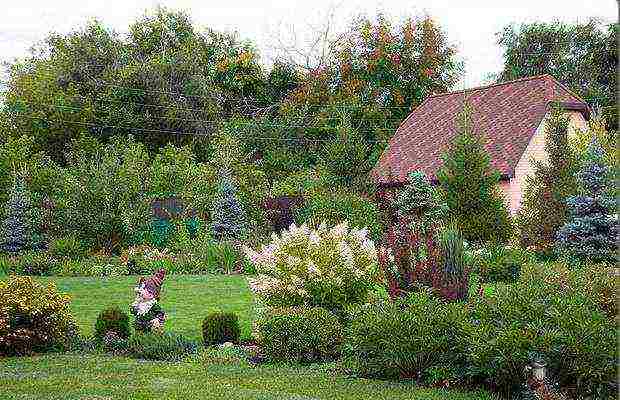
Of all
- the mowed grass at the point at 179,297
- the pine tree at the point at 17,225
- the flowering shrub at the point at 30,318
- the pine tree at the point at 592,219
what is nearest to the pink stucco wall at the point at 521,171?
the pine tree at the point at 592,219

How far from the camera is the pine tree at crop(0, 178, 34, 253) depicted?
2400 cm

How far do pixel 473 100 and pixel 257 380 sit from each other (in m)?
26.2

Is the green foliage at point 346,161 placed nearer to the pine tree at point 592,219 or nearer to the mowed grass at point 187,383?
the pine tree at point 592,219

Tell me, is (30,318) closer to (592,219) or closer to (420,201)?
(420,201)

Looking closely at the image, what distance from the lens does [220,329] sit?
11422 millimetres

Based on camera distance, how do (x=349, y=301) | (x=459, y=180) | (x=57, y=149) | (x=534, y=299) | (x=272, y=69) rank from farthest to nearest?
1. (x=272, y=69)
2. (x=57, y=149)
3. (x=459, y=180)
4. (x=349, y=301)
5. (x=534, y=299)

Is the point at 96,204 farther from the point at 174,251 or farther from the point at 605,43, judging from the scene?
the point at 605,43

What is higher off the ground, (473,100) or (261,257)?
(473,100)

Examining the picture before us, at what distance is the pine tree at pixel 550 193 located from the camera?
22.0m

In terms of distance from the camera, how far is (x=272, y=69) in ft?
142

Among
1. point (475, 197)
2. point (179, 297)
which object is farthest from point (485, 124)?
point (179, 297)

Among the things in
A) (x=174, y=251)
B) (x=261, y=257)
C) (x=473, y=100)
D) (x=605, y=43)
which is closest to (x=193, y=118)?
(x=473, y=100)

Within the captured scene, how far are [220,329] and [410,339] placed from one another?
12.4 ft

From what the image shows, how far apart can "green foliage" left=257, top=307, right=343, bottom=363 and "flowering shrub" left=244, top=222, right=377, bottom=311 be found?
979mm
